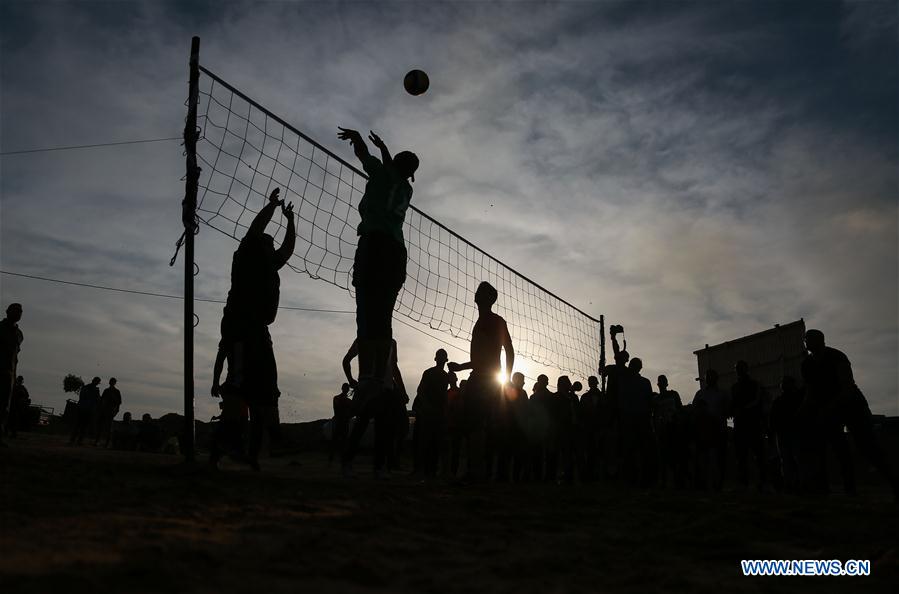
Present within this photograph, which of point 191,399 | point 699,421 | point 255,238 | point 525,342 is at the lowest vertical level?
point 191,399

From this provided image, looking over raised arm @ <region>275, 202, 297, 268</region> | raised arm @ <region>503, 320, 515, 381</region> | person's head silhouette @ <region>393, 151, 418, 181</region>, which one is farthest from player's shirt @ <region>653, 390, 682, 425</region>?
raised arm @ <region>275, 202, 297, 268</region>

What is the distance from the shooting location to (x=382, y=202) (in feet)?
14.8

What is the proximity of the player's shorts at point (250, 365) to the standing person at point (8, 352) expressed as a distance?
264cm

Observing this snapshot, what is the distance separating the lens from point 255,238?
14.9 ft

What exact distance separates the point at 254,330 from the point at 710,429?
5151 millimetres

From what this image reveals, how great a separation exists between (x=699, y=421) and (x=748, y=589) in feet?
19.0

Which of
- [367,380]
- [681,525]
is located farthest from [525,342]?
[681,525]

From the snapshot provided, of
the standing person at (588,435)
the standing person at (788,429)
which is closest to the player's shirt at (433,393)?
the standing person at (588,435)

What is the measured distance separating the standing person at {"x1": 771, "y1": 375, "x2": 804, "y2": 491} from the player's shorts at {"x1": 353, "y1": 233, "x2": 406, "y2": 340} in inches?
179

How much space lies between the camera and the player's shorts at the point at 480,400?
4.79 meters

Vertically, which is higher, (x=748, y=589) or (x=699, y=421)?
(x=699, y=421)

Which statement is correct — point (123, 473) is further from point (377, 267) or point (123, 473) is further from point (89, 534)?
point (377, 267)

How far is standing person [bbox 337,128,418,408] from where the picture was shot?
4305 mm

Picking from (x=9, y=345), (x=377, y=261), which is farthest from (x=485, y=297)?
(x=9, y=345)
